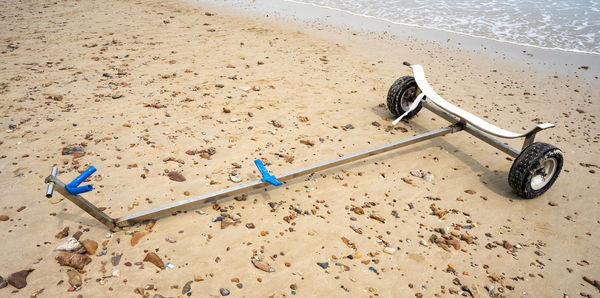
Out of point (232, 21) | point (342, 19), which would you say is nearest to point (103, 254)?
point (232, 21)

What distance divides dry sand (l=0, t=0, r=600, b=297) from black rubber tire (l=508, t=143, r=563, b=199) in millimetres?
176

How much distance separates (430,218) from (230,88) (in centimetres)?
412

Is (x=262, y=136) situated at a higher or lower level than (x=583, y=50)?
lower

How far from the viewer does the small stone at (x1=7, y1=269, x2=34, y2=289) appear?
276cm

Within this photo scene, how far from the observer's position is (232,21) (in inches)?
400

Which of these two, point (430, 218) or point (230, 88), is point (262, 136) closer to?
point (230, 88)

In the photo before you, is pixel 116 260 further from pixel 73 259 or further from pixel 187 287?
pixel 187 287

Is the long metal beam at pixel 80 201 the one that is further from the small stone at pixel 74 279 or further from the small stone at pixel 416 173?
the small stone at pixel 416 173

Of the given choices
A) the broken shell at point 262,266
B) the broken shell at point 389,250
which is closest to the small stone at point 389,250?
the broken shell at point 389,250

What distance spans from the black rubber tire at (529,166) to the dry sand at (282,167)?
176mm

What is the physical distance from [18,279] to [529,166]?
4944mm

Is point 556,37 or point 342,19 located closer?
point 556,37

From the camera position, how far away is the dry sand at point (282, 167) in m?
3.06

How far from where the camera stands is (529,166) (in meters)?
3.76
